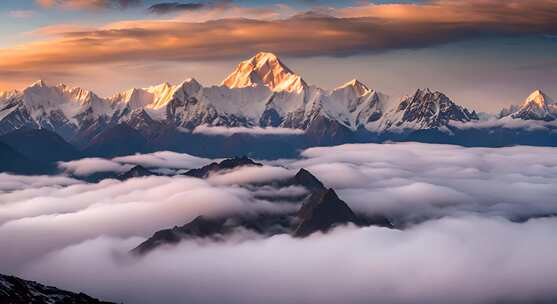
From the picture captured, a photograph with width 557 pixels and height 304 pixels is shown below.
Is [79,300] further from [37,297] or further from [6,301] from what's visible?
[6,301]

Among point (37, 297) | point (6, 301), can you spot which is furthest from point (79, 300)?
point (6, 301)

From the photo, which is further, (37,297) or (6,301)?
(37,297)

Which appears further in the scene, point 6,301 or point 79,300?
point 79,300
